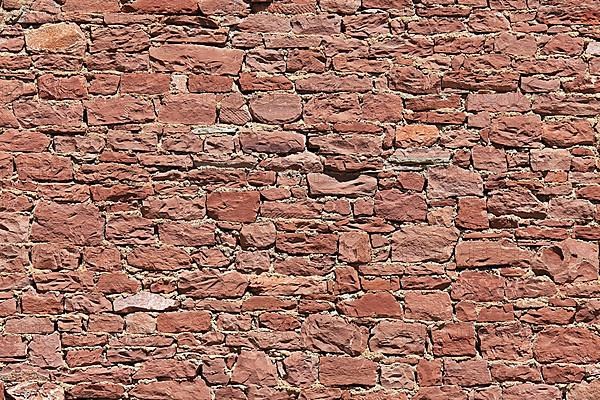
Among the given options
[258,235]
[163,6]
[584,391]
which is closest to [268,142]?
[258,235]

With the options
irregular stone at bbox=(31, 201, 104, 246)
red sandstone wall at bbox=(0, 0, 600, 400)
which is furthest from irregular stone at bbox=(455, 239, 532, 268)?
irregular stone at bbox=(31, 201, 104, 246)

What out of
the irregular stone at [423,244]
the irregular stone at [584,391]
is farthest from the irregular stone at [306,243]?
the irregular stone at [584,391]

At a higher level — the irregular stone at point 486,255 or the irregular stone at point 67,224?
the irregular stone at point 486,255

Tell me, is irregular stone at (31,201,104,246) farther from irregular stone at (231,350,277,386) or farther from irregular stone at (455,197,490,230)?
irregular stone at (455,197,490,230)

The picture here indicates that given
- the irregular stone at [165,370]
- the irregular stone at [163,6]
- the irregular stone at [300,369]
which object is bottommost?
the irregular stone at [165,370]

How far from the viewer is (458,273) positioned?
12.3 ft

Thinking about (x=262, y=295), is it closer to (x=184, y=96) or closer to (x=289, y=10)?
(x=184, y=96)

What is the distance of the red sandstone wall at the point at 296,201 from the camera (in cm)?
370

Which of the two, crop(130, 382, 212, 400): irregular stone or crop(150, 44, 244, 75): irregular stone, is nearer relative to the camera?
crop(130, 382, 212, 400): irregular stone

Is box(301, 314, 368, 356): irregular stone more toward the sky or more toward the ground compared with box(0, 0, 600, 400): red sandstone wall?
more toward the ground

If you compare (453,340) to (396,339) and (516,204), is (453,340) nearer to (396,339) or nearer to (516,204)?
(396,339)

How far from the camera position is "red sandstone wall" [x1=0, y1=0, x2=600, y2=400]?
3697 mm

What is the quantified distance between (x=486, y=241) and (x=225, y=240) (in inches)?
45.9

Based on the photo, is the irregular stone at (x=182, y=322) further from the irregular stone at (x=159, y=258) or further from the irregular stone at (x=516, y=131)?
the irregular stone at (x=516, y=131)
